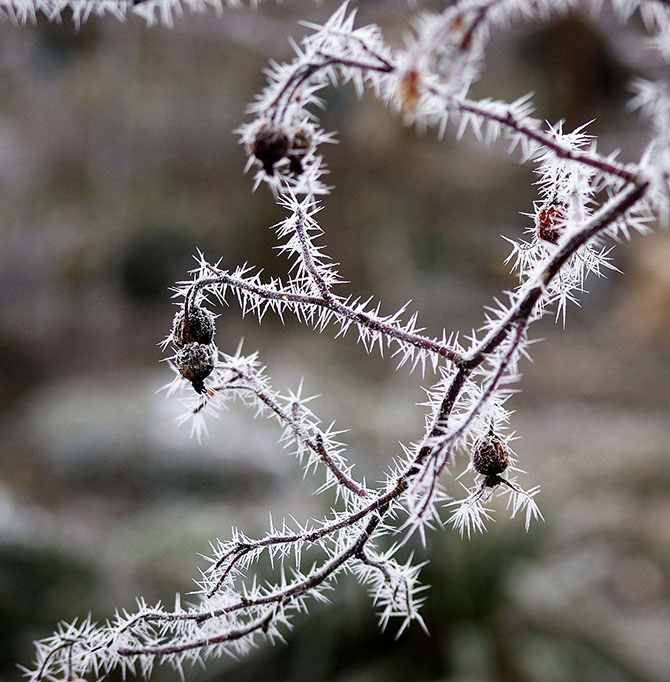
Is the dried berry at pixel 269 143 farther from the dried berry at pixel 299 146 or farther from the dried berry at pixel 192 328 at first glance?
the dried berry at pixel 192 328

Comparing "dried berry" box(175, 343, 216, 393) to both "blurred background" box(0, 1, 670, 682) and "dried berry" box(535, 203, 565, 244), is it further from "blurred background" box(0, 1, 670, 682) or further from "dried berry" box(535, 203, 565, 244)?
"blurred background" box(0, 1, 670, 682)

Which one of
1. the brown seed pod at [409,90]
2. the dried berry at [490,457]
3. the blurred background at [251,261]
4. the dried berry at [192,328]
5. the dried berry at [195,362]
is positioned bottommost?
the dried berry at [490,457]

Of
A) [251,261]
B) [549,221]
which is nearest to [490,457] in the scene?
[549,221]

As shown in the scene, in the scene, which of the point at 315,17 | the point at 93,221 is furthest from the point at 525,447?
the point at 93,221

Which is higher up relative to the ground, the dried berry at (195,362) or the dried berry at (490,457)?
the dried berry at (195,362)

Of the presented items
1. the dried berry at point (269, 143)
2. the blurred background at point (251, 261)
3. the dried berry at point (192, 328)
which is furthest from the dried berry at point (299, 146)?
the blurred background at point (251, 261)

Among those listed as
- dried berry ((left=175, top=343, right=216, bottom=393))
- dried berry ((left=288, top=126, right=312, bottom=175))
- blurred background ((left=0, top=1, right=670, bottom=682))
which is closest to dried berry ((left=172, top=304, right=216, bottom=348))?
dried berry ((left=175, top=343, right=216, bottom=393))

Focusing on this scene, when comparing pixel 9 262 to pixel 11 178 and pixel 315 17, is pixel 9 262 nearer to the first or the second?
pixel 11 178
